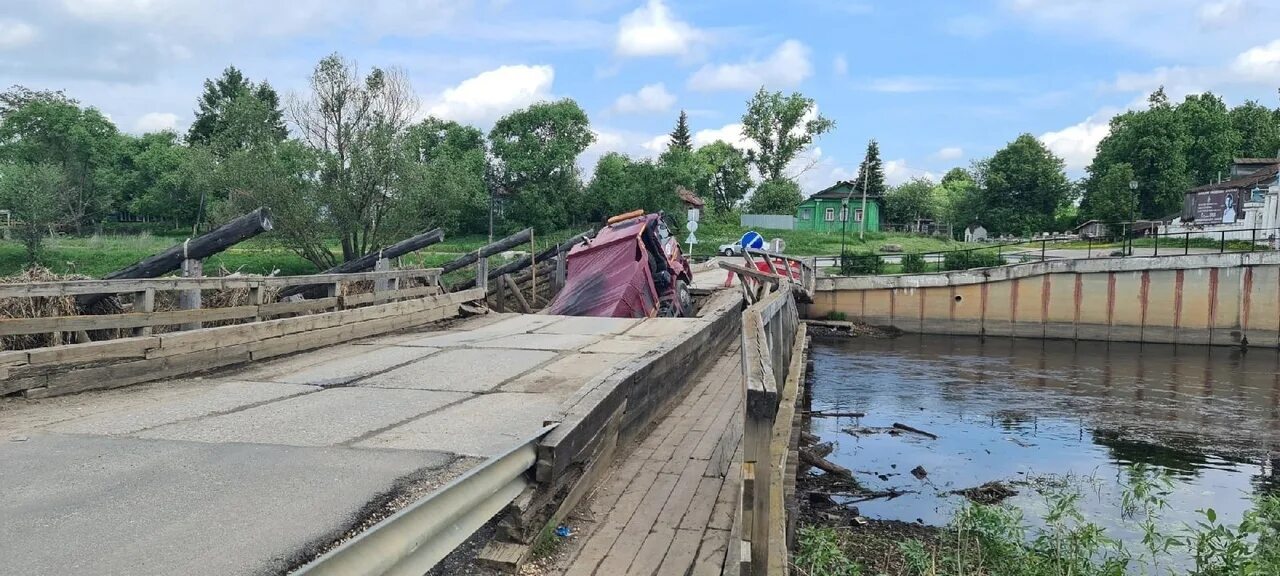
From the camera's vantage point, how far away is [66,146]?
62.2 meters

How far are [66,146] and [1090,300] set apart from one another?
69152mm

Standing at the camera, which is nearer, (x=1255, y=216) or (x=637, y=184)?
(x=1255, y=216)

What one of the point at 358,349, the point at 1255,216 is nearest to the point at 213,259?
the point at 358,349

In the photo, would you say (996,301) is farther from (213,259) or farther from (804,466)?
(213,259)

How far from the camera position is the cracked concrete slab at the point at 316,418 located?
5.45 m

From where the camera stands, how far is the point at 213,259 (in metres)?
35.5

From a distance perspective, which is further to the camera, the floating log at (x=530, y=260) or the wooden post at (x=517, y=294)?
the floating log at (x=530, y=260)

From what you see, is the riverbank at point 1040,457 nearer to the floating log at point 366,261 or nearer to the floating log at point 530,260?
the floating log at point 530,260

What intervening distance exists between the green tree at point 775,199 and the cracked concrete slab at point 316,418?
6575 cm

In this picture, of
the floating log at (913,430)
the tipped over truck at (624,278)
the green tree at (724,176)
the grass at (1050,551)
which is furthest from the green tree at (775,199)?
the grass at (1050,551)

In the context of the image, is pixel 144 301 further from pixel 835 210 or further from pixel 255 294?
pixel 835 210

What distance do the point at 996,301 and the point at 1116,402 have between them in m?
13.1

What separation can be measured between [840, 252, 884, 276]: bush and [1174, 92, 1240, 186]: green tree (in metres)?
50.4

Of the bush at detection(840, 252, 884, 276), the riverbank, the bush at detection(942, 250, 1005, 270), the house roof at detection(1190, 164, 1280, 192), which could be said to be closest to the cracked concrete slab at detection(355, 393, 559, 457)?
the riverbank
